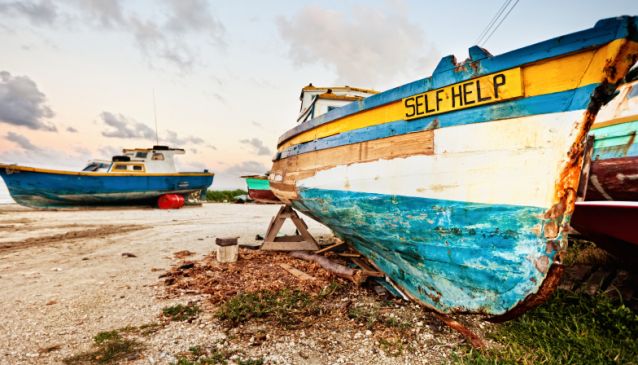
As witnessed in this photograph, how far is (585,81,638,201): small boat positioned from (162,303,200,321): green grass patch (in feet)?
17.2

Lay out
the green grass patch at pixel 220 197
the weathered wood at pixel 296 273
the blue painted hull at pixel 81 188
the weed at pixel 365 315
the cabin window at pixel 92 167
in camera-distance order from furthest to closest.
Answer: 1. the green grass patch at pixel 220 197
2. the cabin window at pixel 92 167
3. the blue painted hull at pixel 81 188
4. the weathered wood at pixel 296 273
5. the weed at pixel 365 315

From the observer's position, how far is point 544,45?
2221 mm

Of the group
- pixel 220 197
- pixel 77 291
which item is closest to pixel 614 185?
pixel 77 291

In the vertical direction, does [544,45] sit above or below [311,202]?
above

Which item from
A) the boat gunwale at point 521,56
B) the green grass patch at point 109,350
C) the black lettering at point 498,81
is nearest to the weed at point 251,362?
the green grass patch at point 109,350

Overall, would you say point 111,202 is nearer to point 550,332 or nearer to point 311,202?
point 311,202

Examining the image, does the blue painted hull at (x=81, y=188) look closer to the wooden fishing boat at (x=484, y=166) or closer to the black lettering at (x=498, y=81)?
the wooden fishing boat at (x=484, y=166)

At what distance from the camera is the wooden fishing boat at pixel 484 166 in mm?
2105

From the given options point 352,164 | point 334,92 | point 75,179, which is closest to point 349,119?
point 352,164

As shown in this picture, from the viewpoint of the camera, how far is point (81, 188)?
583 inches

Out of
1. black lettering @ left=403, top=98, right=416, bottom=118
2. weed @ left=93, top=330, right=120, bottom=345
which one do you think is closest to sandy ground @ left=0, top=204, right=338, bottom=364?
weed @ left=93, top=330, right=120, bottom=345

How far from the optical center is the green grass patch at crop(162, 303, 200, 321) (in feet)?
10.1

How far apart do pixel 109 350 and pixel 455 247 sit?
117 inches

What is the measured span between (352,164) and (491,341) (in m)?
2.18
